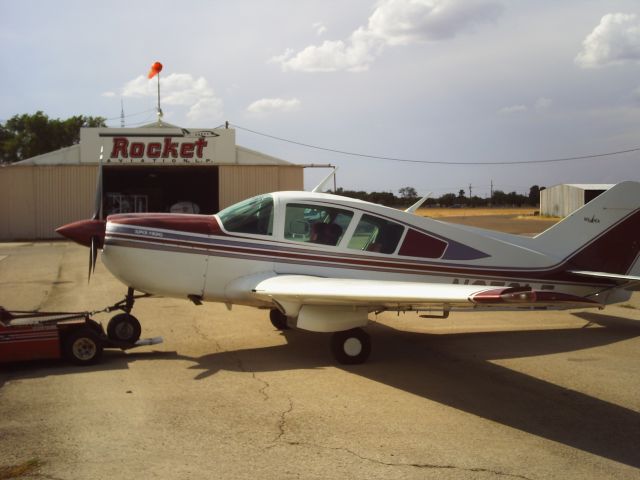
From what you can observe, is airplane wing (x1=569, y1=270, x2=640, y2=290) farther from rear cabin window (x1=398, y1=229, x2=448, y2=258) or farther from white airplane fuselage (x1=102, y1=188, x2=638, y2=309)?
rear cabin window (x1=398, y1=229, x2=448, y2=258)

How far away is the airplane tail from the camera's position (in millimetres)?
9461

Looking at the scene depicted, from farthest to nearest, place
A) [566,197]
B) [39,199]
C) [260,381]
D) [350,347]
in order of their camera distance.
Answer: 1. [566,197]
2. [39,199]
3. [350,347]
4. [260,381]

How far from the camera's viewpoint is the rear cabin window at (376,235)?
856 centimetres

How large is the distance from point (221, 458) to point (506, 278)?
5522mm

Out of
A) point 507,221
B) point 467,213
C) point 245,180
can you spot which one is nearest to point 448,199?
point 467,213

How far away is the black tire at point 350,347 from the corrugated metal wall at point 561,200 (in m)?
56.3

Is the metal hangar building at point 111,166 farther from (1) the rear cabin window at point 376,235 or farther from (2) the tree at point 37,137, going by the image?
(2) the tree at point 37,137

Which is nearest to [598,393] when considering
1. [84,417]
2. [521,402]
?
[521,402]

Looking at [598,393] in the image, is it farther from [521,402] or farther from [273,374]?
[273,374]

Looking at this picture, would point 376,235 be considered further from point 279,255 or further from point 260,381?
point 260,381

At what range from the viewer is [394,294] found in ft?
22.6

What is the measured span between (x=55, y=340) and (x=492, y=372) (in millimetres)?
5290

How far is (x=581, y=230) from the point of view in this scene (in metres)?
9.52

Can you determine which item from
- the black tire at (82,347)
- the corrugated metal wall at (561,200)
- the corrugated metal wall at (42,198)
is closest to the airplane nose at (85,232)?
the black tire at (82,347)
